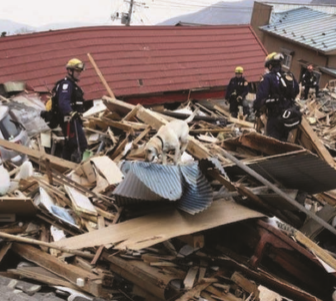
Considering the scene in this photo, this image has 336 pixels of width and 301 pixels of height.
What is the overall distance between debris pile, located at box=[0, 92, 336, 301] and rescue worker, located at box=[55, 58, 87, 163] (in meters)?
2.40

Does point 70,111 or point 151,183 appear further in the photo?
point 70,111

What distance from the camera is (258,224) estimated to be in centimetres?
425

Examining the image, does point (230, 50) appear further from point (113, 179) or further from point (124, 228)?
point (124, 228)

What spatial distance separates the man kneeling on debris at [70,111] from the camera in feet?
24.1

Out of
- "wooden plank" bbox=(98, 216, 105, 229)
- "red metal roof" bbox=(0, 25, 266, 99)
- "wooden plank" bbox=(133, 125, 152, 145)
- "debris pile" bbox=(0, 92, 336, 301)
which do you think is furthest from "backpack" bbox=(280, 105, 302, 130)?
"red metal roof" bbox=(0, 25, 266, 99)

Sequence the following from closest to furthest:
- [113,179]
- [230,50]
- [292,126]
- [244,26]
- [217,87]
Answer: [113,179]
[292,126]
[217,87]
[230,50]
[244,26]

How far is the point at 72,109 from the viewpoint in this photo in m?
7.49

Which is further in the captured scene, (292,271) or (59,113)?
(59,113)

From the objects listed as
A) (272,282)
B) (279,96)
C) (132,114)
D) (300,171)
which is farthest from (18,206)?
(279,96)

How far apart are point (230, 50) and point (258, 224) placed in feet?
40.1

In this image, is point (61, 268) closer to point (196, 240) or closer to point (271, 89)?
point (196, 240)

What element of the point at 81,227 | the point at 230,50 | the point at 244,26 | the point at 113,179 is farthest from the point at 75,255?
the point at 244,26

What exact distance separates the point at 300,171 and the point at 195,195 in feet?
3.60

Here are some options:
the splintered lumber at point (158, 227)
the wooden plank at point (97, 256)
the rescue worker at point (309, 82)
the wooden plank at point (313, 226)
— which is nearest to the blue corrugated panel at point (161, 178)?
the splintered lumber at point (158, 227)
